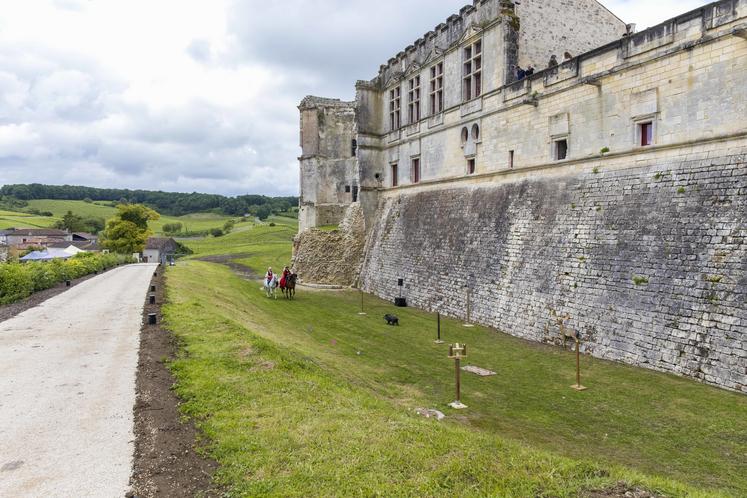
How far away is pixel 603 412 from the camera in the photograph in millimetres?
10078

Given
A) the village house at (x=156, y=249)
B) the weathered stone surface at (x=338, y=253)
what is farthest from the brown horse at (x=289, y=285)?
the village house at (x=156, y=249)

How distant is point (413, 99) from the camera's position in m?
28.7

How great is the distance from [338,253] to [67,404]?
24.6m

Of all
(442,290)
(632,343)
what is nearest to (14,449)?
(632,343)

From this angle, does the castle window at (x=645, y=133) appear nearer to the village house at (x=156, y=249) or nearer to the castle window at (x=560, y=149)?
the castle window at (x=560, y=149)

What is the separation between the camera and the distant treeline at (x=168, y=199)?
136m

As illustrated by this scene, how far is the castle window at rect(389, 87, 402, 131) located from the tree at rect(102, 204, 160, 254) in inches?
1570

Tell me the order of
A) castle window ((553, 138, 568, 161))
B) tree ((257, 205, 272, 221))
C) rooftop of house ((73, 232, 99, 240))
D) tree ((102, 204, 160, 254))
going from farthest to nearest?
tree ((257, 205, 272, 221)) → rooftop of house ((73, 232, 99, 240)) → tree ((102, 204, 160, 254)) → castle window ((553, 138, 568, 161))

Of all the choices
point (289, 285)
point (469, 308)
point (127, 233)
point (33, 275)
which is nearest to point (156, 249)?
point (127, 233)

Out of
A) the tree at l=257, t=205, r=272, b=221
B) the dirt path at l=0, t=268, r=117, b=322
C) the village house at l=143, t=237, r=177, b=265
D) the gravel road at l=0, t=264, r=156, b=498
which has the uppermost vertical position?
the tree at l=257, t=205, r=272, b=221

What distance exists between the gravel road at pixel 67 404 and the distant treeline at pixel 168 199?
11431 cm

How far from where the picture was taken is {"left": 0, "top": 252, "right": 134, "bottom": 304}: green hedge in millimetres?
18875

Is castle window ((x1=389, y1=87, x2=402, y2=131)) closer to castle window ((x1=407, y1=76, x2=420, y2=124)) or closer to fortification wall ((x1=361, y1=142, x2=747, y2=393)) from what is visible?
castle window ((x1=407, y1=76, x2=420, y2=124))

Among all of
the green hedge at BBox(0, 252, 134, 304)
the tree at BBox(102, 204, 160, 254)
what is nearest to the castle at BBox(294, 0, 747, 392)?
the green hedge at BBox(0, 252, 134, 304)
